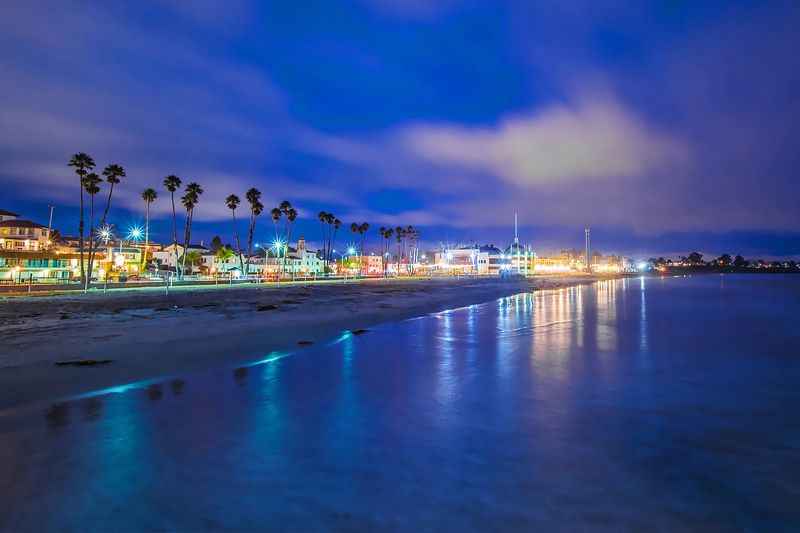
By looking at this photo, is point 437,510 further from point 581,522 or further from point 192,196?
point 192,196

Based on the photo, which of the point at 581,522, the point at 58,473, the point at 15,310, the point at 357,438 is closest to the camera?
the point at 581,522

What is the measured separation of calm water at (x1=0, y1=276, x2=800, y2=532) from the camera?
5.15 m

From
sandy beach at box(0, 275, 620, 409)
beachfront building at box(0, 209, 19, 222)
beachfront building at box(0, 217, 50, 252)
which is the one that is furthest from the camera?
beachfront building at box(0, 209, 19, 222)

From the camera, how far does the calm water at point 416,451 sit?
515 centimetres

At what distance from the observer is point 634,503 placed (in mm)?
5484

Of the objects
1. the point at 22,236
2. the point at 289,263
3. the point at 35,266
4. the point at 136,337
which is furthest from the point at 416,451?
the point at 289,263

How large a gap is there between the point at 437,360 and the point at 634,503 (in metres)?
9.27

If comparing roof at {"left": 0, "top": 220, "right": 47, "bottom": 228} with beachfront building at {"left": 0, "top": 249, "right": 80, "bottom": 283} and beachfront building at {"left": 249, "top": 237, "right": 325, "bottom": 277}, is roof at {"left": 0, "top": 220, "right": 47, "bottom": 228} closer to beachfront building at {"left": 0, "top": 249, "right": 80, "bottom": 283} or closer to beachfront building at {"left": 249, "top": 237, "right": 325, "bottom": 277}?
beachfront building at {"left": 0, "top": 249, "right": 80, "bottom": 283}

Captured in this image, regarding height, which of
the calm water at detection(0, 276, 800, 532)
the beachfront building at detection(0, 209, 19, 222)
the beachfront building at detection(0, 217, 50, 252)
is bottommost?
the calm water at detection(0, 276, 800, 532)

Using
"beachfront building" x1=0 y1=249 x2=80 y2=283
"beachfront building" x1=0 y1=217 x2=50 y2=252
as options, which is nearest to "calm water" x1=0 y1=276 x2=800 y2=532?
"beachfront building" x1=0 y1=249 x2=80 y2=283

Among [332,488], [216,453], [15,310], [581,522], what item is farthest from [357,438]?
[15,310]

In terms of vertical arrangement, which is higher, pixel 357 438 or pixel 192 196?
pixel 192 196

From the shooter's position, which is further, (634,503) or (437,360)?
(437,360)

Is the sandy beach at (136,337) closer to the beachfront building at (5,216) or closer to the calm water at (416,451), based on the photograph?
the calm water at (416,451)
